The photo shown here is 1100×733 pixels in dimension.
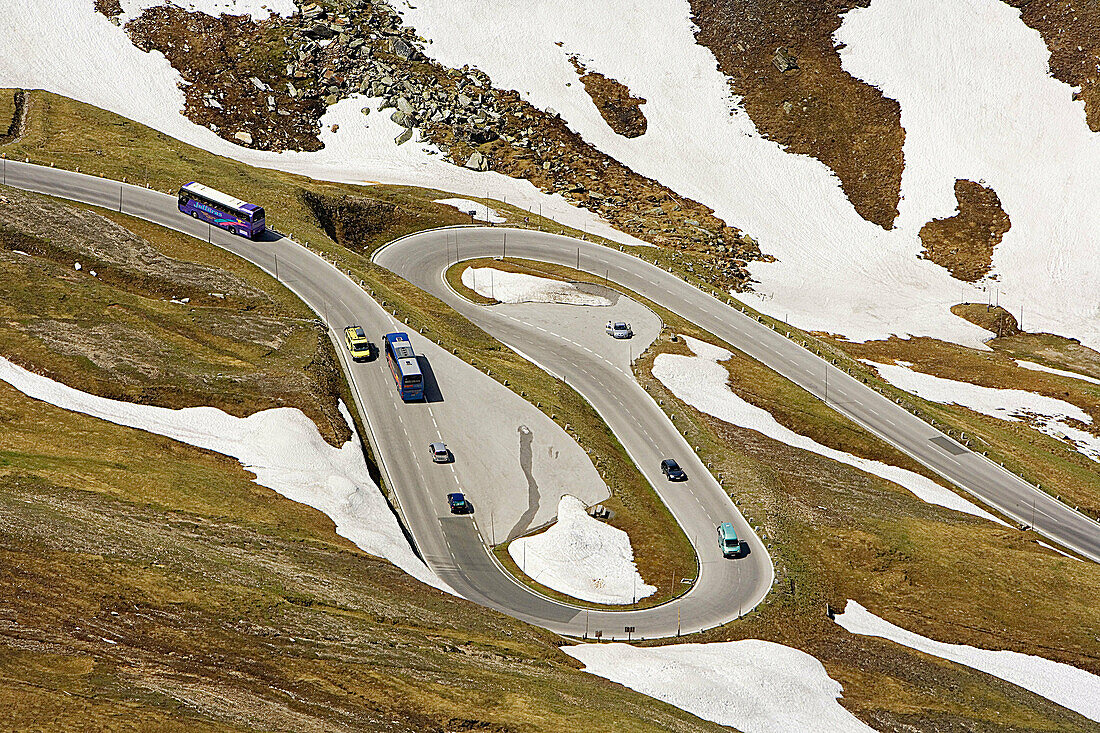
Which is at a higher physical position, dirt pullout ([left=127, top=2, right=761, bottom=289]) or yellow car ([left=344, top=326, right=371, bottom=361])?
dirt pullout ([left=127, top=2, right=761, bottom=289])

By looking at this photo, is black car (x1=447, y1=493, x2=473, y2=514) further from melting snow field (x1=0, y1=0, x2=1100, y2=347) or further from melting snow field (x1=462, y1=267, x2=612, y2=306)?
melting snow field (x1=0, y1=0, x2=1100, y2=347)

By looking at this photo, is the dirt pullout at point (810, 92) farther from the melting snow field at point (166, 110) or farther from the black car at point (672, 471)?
the black car at point (672, 471)

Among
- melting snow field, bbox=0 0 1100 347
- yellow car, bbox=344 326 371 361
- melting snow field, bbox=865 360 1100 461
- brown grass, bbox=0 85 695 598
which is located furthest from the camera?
melting snow field, bbox=0 0 1100 347

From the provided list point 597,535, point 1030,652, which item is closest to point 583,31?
point 597,535

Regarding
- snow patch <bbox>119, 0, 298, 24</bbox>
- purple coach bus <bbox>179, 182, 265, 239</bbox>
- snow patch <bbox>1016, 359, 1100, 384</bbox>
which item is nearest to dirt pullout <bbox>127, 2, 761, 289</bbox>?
snow patch <bbox>119, 0, 298, 24</bbox>


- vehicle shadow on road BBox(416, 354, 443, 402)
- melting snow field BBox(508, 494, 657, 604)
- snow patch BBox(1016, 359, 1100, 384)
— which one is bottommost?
melting snow field BBox(508, 494, 657, 604)

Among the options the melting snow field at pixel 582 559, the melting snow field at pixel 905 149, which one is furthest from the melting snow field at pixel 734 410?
the melting snow field at pixel 905 149

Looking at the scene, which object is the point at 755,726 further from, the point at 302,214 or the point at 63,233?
the point at 302,214
